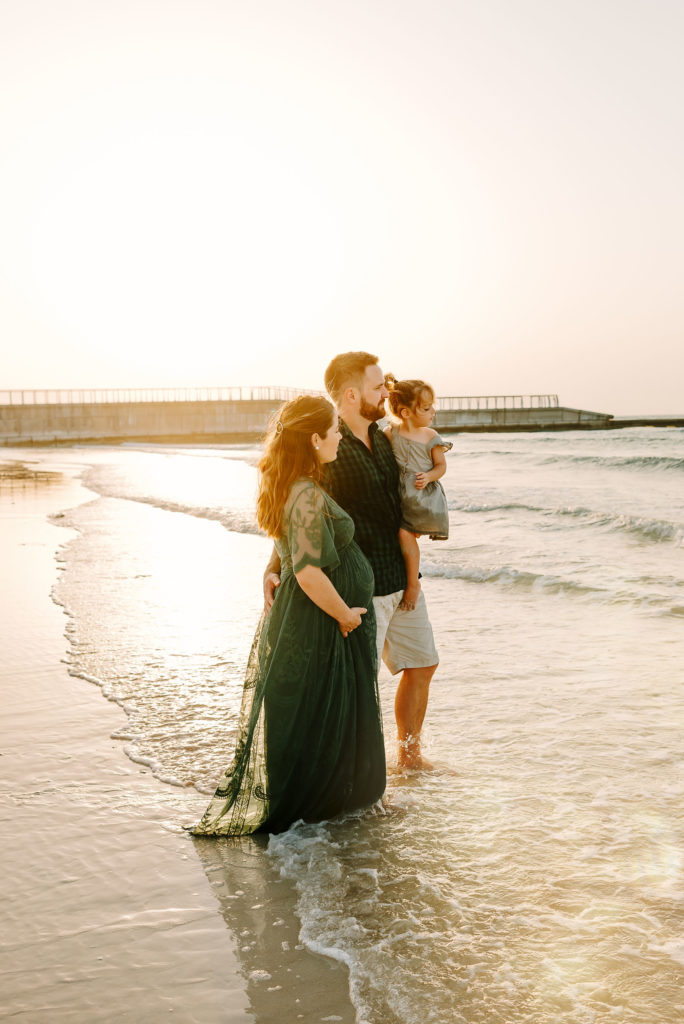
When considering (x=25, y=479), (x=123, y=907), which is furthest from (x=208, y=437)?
(x=123, y=907)

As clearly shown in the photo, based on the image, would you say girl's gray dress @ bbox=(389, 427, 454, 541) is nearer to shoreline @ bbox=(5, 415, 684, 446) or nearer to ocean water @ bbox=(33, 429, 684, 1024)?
ocean water @ bbox=(33, 429, 684, 1024)

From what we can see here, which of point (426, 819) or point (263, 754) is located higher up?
point (263, 754)

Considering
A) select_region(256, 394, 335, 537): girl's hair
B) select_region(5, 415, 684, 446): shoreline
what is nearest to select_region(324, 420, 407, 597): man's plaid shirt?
select_region(256, 394, 335, 537): girl's hair

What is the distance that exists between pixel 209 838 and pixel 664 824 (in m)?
1.63

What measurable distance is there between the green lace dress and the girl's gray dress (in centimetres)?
→ 33

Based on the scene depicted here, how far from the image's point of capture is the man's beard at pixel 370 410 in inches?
129

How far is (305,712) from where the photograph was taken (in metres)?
3.09

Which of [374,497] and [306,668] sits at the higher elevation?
[374,497]

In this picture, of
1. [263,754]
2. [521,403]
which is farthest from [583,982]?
[521,403]

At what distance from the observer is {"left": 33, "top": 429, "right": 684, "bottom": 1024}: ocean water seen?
235 centimetres

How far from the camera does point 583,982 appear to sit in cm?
228

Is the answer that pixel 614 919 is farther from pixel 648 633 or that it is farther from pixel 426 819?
pixel 648 633

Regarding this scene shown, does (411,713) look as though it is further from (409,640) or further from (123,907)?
(123,907)

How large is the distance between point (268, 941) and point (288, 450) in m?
1.50
